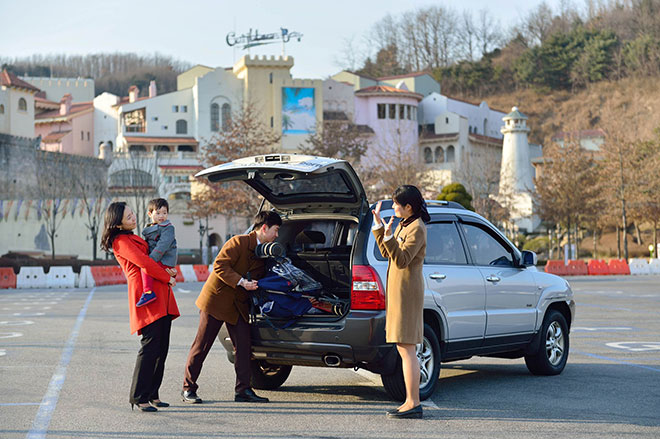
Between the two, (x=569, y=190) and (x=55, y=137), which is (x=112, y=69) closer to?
(x=55, y=137)

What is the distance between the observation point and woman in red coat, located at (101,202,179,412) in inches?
300

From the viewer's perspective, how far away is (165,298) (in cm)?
773

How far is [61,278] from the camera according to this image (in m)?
34.3

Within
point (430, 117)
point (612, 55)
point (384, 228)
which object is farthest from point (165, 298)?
point (612, 55)

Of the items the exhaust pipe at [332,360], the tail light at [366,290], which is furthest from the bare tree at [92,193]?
the tail light at [366,290]

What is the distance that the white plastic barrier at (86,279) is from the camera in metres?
34.3

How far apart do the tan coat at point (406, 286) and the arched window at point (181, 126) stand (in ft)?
301

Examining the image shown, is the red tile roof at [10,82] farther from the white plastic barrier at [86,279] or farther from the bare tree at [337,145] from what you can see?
the white plastic barrier at [86,279]

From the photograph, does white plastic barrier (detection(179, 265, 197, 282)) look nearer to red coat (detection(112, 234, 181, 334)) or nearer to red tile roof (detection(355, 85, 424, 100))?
red coat (detection(112, 234, 181, 334))

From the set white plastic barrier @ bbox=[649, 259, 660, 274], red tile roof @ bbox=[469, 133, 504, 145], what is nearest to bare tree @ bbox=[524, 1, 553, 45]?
red tile roof @ bbox=[469, 133, 504, 145]

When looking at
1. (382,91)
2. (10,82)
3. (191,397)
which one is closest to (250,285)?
(191,397)

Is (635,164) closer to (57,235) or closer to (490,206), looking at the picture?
(490,206)

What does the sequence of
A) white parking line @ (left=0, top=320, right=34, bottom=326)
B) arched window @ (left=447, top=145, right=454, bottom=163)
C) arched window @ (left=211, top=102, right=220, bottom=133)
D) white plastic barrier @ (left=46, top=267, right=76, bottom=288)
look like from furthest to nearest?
arched window @ (left=447, top=145, right=454, bottom=163), arched window @ (left=211, top=102, right=220, bottom=133), white plastic barrier @ (left=46, top=267, right=76, bottom=288), white parking line @ (left=0, top=320, right=34, bottom=326)

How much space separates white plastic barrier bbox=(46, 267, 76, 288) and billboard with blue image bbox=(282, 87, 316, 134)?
2355 inches
